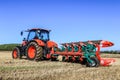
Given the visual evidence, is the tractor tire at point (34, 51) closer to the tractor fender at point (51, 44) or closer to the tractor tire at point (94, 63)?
the tractor fender at point (51, 44)

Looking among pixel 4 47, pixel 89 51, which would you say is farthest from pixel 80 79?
pixel 4 47

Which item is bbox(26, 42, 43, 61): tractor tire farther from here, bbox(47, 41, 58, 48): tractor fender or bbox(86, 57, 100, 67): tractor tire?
bbox(86, 57, 100, 67): tractor tire

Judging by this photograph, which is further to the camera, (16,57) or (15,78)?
(16,57)

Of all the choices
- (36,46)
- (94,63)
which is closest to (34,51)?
(36,46)

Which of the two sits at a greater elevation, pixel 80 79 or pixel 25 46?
pixel 25 46

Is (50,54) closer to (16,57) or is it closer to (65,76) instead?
(16,57)

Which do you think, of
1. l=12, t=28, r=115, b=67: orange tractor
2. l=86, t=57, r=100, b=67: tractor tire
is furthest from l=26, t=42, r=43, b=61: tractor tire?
l=86, t=57, r=100, b=67: tractor tire

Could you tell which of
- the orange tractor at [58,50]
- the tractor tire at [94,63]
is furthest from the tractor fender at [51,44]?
the tractor tire at [94,63]

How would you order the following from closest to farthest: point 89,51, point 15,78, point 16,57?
point 15,78, point 89,51, point 16,57

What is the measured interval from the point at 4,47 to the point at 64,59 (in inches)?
1118

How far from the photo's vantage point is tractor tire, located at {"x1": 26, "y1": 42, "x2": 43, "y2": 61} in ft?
69.2

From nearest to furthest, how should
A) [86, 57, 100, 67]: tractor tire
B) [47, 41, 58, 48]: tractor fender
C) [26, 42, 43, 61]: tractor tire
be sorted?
[86, 57, 100, 67]: tractor tire, [26, 42, 43, 61]: tractor tire, [47, 41, 58, 48]: tractor fender

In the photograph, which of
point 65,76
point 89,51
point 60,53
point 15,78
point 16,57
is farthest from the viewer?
point 16,57

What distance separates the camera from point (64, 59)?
2111 centimetres
